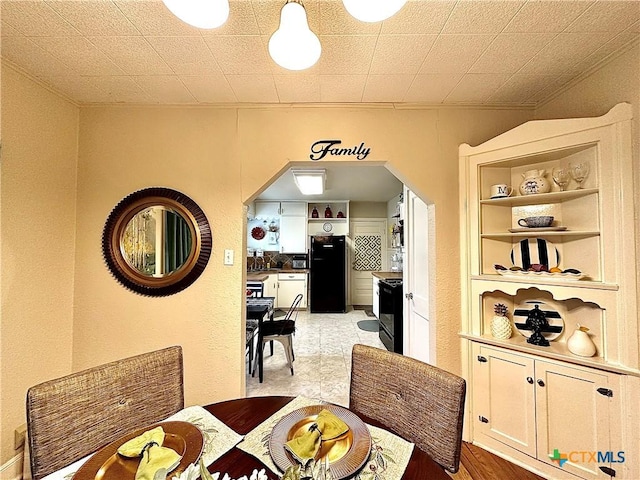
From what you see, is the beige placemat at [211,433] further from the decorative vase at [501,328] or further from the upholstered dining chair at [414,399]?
the decorative vase at [501,328]

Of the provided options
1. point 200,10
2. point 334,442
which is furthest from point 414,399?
point 200,10


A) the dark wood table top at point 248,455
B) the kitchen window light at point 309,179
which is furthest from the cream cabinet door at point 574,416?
the kitchen window light at point 309,179

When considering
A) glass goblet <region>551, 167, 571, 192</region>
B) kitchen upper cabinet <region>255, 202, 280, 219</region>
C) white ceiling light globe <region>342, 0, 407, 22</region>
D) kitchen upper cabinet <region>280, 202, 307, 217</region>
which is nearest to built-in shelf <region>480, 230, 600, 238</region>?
glass goblet <region>551, 167, 571, 192</region>

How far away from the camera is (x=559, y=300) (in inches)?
67.4

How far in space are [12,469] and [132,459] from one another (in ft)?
5.47

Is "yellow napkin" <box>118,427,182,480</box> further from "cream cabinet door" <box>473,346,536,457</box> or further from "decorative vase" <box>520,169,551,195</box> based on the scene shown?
"decorative vase" <box>520,169,551,195</box>

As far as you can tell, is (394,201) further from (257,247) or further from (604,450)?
(604,450)

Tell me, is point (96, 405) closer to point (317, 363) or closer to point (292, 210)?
point (317, 363)

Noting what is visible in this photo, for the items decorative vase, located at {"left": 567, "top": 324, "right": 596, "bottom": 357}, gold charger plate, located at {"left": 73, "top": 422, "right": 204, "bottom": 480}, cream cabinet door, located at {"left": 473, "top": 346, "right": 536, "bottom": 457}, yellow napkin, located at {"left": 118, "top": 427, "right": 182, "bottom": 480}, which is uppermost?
decorative vase, located at {"left": 567, "top": 324, "right": 596, "bottom": 357}

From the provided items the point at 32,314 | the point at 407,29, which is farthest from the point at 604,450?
the point at 32,314

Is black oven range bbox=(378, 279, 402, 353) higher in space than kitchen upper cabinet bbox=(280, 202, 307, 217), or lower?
lower

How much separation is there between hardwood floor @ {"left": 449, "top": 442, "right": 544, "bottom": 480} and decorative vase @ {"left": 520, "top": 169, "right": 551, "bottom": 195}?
1.70 metres

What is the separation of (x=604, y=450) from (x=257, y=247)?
572 cm

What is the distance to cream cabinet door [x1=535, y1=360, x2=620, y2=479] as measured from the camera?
4.80 feet
